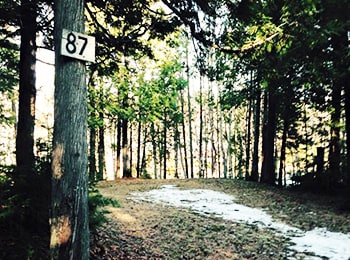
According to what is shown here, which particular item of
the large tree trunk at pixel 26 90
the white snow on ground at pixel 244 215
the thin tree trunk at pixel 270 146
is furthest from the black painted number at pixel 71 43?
the thin tree trunk at pixel 270 146

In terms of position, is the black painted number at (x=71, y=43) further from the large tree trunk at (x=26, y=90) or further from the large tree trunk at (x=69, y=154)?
the large tree trunk at (x=26, y=90)

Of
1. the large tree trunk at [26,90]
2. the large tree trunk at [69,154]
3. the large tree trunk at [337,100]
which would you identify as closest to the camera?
the large tree trunk at [69,154]

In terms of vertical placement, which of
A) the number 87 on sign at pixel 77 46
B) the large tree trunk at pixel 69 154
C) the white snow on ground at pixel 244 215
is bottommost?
the white snow on ground at pixel 244 215

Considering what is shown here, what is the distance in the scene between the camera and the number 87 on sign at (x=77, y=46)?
3160 millimetres

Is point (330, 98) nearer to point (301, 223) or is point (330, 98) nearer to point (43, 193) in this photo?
point (301, 223)

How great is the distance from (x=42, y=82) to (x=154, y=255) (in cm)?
1672

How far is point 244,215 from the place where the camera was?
29.4 ft

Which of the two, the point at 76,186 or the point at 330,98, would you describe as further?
the point at 330,98

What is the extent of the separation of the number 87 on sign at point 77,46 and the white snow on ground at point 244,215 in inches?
208

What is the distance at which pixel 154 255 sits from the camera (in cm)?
555

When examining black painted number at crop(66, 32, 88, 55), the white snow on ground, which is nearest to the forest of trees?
black painted number at crop(66, 32, 88, 55)

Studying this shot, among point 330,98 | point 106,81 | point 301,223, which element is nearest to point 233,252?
point 301,223

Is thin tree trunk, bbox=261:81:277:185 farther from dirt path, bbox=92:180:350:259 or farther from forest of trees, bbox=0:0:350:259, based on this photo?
dirt path, bbox=92:180:350:259

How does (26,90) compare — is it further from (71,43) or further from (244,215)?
(244,215)
